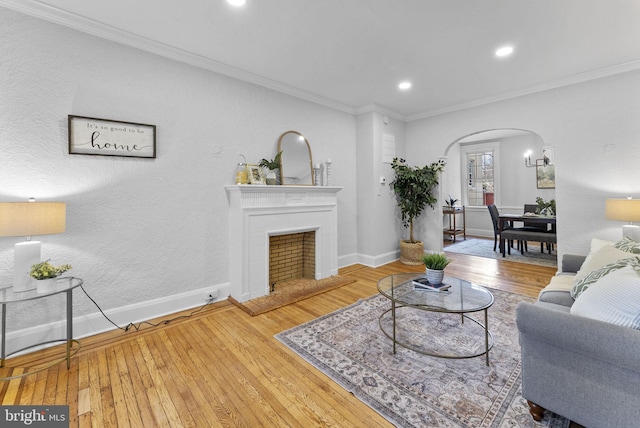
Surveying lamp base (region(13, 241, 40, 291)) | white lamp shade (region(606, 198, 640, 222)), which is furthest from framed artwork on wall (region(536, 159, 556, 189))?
lamp base (region(13, 241, 40, 291))

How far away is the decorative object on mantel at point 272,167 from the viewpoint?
346 centimetres

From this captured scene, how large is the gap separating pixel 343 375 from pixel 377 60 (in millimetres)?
3155

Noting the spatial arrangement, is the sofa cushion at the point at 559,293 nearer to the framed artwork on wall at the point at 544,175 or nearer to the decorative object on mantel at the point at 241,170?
the decorative object on mantel at the point at 241,170

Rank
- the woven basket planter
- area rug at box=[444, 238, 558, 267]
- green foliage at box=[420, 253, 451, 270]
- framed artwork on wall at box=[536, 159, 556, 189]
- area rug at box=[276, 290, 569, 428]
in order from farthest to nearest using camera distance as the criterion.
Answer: framed artwork on wall at box=[536, 159, 556, 189]
area rug at box=[444, 238, 558, 267]
the woven basket planter
green foliage at box=[420, 253, 451, 270]
area rug at box=[276, 290, 569, 428]

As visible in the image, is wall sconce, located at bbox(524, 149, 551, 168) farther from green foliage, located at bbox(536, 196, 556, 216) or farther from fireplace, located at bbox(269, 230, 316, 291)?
fireplace, located at bbox(269, 230, 316, 291)

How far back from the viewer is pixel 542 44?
2.81 metres

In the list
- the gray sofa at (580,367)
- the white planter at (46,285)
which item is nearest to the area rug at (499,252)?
the gray sofa at (580,367)

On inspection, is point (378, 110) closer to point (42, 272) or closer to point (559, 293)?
point (559, 293)

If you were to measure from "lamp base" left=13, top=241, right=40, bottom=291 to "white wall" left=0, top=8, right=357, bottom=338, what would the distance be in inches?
10.6

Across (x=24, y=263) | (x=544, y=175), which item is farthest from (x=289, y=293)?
(x=544, y=175)

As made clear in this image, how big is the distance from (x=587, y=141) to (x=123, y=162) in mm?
5515

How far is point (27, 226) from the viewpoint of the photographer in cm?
188

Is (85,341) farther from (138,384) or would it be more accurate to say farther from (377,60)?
(377,60)

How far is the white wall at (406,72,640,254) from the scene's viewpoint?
3352 millimetres
